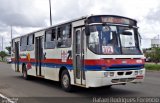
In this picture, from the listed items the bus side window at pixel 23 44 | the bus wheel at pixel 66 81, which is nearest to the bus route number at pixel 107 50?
the bus wheel at pixel 66 81

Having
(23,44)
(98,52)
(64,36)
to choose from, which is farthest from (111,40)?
(23,44)

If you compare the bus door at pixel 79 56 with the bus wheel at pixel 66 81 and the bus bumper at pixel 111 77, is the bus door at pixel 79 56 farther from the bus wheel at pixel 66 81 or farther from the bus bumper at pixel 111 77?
the bus wheel at pixel 66 81

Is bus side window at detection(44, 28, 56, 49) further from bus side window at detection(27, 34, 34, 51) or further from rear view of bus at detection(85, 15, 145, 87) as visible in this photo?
rear view of bus at detection(85, 15, 145, 87)

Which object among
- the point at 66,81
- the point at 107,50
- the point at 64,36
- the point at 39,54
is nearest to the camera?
the point at 107,50

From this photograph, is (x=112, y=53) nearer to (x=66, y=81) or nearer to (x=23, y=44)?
(x=66, y=81)

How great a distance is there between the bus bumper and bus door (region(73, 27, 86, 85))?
2.00ft

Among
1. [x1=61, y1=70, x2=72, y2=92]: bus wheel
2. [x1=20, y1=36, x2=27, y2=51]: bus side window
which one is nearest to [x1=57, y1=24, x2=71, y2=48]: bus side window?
[x1=61, y1=70, x2=72, y2=92]: bus wheel

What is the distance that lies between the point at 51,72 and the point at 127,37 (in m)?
4.80

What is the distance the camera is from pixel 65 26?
551 inches

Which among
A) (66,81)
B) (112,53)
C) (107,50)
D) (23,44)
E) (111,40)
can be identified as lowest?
(66,81)

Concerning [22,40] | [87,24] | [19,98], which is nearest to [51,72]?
[19,98]

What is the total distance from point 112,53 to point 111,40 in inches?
20.4

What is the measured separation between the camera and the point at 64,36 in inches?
553

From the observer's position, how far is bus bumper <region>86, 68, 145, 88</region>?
11.2 metres
